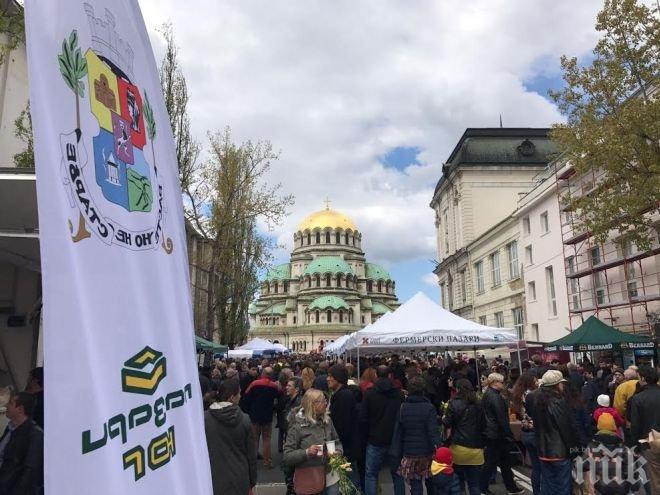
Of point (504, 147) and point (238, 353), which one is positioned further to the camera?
point (504, 147)

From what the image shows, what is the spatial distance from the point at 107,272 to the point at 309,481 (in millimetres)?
4201

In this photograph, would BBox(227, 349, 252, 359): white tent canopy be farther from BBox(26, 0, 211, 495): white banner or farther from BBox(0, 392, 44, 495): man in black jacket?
BBox(26, 0, 211, 495): white banner

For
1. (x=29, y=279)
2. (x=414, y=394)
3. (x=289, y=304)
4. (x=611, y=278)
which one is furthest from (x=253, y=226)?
(x=289, y=304)

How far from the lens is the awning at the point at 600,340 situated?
15.8 meters

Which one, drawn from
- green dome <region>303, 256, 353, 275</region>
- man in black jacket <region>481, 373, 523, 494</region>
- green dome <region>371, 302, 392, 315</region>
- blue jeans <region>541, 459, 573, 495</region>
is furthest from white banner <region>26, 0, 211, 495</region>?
green dome <region>371, 302, 392, 315</region>

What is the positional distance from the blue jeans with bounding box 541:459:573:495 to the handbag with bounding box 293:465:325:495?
10.5 ft

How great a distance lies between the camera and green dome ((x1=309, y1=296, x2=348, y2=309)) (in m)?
87.8

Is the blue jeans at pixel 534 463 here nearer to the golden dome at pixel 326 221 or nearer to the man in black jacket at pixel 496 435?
the man in black jacket at pixel 496 435

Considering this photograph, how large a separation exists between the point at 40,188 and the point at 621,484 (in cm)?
718

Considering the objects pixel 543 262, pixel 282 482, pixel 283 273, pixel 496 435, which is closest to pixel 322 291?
pixel 283 273

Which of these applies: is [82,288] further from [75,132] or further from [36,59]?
[36,59]

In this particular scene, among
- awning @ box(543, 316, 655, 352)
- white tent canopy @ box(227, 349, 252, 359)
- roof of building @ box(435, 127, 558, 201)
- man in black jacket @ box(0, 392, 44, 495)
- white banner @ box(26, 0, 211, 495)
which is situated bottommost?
white tent canopy @ box(227, 349, 252, 359)

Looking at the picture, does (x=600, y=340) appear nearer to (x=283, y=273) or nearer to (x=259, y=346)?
(x=259, y=346)

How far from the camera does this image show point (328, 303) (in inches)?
3467
